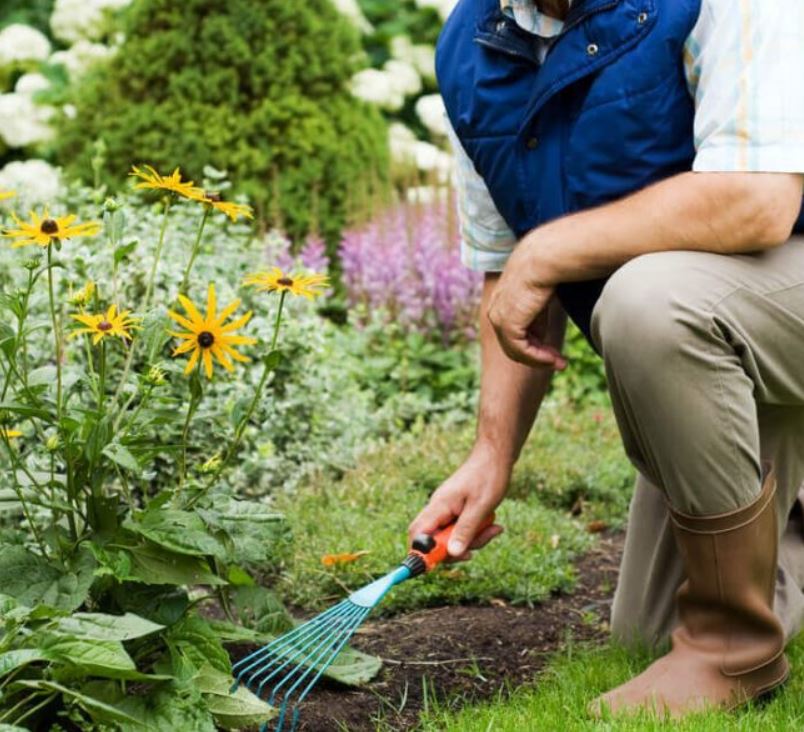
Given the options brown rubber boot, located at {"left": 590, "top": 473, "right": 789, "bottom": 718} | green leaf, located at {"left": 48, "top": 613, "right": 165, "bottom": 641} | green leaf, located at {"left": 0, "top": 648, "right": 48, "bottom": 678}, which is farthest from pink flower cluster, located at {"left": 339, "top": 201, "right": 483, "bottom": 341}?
green leaf, located at {"left": 0, "top": 648, "right": 48, "bottom": 678}

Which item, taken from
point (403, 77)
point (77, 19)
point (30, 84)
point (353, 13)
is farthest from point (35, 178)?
point (403, 77)

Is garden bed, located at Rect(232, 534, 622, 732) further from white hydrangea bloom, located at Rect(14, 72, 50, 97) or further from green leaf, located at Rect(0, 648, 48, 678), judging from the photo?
white hydrangea bloom, located at Rect(14, 72, 50, 97)

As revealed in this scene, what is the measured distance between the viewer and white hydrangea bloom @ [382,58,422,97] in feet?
23.3

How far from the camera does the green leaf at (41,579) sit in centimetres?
215

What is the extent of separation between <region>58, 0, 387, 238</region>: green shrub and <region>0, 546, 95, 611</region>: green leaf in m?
3.27

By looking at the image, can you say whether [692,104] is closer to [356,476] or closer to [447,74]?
[447,74]

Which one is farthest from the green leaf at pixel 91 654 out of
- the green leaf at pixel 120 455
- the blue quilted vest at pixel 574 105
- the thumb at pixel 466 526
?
the blue quilted vest at pixel 574 105

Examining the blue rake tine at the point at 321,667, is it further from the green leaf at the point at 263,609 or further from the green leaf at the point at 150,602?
the green leaf at the point at 150,602

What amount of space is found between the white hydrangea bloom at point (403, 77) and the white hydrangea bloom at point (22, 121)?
1.73 m

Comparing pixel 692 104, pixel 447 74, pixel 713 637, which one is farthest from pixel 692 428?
pixel 447 74

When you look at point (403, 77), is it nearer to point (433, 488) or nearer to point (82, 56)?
point (82, 56)

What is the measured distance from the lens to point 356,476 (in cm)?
375

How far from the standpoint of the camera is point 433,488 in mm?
3727

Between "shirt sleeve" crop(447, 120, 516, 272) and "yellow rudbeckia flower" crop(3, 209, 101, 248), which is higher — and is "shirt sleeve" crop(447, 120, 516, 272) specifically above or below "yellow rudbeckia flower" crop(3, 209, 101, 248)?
below
